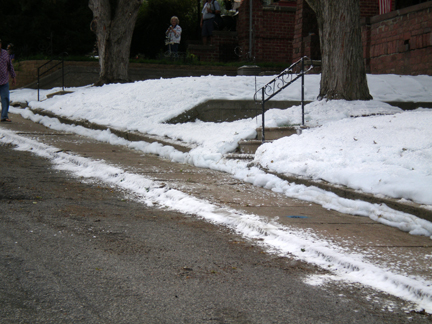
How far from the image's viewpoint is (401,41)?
48.7 ft

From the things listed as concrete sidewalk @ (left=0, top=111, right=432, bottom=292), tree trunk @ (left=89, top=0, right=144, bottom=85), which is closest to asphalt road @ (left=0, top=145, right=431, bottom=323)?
concrete sidewalk @ (left=0, top=111, right=432, bottom=292)

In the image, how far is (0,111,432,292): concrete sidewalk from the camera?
3.96m

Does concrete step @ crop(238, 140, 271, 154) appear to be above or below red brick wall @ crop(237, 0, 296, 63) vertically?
below

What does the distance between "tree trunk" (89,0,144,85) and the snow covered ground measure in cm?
367

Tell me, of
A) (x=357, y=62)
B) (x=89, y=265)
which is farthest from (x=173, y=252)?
(x=357, y=62)

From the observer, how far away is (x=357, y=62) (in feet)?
33.9

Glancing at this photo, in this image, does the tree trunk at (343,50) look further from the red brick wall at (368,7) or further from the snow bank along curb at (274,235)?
the red brick wall at (368,7)

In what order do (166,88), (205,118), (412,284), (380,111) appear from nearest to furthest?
(412,284)
(380,111)
(205,118)
(166,88)

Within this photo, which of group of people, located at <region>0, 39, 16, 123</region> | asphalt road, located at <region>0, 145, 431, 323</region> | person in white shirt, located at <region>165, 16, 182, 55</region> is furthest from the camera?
person in white shirt, located at <region>165, 16, 182, 55</region>

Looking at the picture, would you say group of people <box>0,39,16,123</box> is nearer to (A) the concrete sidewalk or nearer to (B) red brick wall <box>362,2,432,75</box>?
(A) the concrete sidewalk

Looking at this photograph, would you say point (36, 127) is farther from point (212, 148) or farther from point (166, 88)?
point (212, 148)

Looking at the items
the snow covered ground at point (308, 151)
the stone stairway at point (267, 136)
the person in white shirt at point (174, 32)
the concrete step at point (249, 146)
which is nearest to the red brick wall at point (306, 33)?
the person in white shirt at point (174, 32)

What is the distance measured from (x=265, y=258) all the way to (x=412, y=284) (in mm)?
1105

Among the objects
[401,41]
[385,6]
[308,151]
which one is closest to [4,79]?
[308,151]
